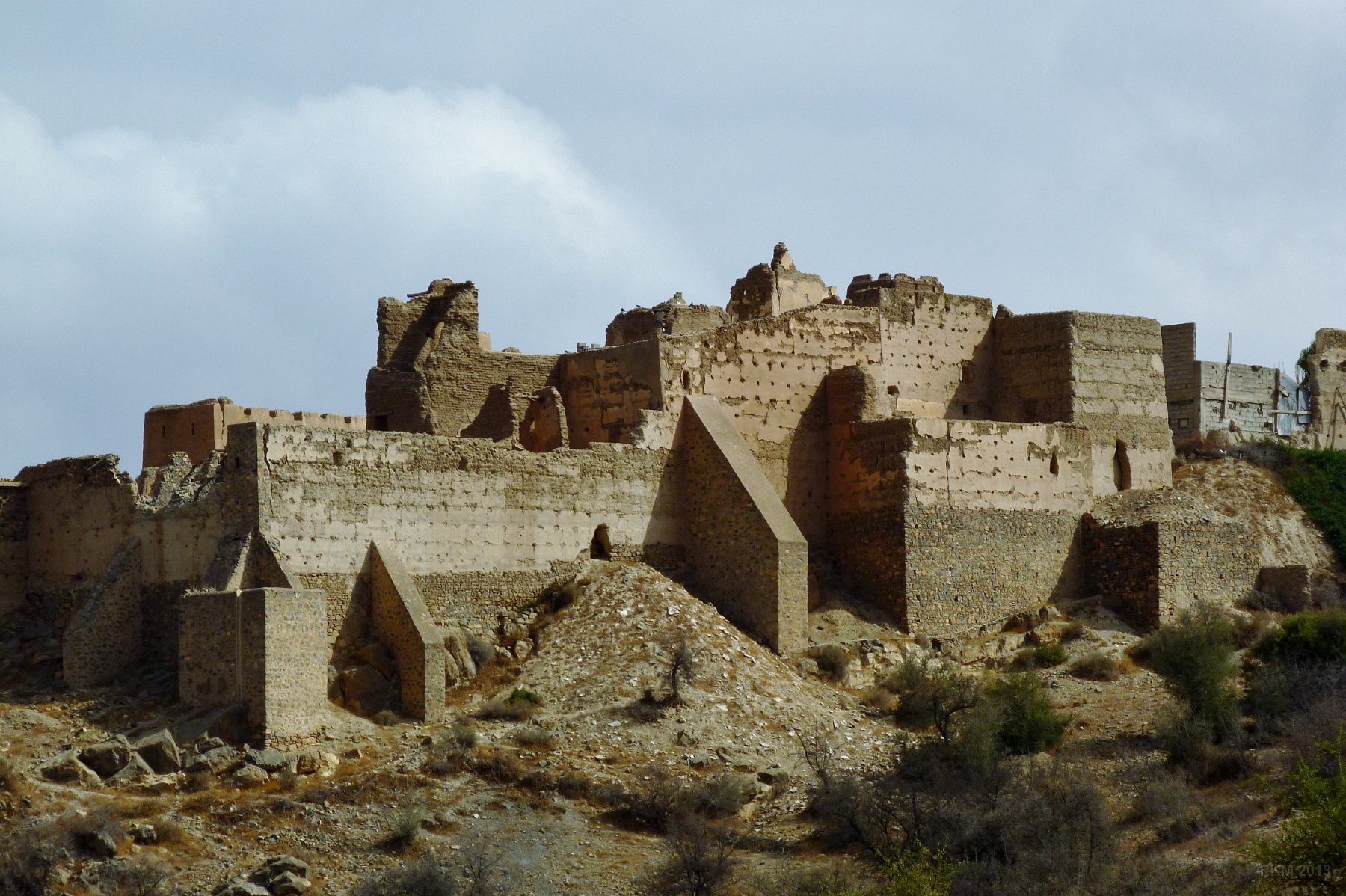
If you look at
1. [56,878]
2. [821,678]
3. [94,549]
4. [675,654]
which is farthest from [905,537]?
[56,878]

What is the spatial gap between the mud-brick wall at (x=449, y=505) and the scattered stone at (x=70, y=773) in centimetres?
368

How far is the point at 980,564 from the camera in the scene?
33625mm

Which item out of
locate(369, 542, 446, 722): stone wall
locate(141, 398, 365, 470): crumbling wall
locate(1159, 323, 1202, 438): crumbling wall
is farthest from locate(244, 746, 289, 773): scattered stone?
locate(1159, 323, 1202, 438): crumbling wall

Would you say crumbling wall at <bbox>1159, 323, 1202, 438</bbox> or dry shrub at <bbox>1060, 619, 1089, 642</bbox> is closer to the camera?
dry shrub at <bbox>1060, 619, 1089, 642</bbox>

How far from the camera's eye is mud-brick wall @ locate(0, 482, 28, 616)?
29.8 meters

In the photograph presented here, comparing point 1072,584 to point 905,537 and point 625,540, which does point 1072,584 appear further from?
point 625,540

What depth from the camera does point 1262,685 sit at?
28.6 m

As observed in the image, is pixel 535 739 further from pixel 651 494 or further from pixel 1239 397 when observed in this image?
pixel 1239 397

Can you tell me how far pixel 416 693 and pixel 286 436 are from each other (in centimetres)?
335

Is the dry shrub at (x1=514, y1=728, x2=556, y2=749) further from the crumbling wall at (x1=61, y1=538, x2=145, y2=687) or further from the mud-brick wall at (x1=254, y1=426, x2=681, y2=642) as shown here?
the crumbling wall at (x1=61, y1=538, x2=145, y2=687)

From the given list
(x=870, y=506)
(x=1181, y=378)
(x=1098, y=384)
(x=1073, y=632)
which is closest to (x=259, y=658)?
(x=870, y=506)

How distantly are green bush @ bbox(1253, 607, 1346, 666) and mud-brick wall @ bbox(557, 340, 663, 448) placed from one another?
28.7 feet

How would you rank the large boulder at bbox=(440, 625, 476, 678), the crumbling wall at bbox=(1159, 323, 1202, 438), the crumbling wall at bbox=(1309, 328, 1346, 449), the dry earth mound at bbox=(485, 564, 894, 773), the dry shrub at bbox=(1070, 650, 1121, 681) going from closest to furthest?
1. the dry earth mound at bbox=(485, 564, 894, 773)
2. the large boulder at bbox=(440, 625, 476, 678)
3. the dry shrub at bbox=(1070, 650, 1121, 681)
4. the crumbling wall at bbox=(1159, 323, 1202, 438)
5. the crumbling wall at bbox=(1309, 328, 1346, 449)

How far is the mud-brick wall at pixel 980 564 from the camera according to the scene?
3294 cm
